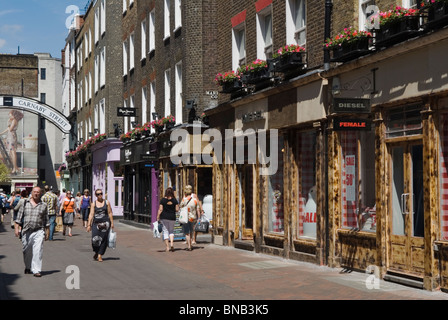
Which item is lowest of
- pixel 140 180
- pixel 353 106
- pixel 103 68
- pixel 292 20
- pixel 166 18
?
pixel 140 180

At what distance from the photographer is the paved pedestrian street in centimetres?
1167

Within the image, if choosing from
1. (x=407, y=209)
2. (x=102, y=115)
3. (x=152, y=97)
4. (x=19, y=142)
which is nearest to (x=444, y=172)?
(x=407, y=209)

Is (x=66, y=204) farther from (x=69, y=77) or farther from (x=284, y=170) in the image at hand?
(x=69, y=77)

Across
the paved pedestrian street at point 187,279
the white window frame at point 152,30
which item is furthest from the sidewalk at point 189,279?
the white window frame at point 152,30

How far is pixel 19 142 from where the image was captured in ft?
297

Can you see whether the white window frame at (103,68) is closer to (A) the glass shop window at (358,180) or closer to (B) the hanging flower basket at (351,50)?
(A) the glass shop window at (358,180)

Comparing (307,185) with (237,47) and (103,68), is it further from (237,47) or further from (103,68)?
(103,68)

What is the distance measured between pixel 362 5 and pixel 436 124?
3.92m

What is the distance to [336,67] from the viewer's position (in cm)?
1539

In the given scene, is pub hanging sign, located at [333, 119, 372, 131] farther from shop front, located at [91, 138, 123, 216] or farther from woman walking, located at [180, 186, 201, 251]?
shop front, located at [91, 138, 123, 216]

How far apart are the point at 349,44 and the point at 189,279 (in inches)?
210

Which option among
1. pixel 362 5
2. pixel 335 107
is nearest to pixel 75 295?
pixel 335 107

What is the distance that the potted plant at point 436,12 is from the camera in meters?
11.4

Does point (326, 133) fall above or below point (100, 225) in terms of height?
above
